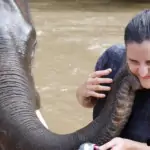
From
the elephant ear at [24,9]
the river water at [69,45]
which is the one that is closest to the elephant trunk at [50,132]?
the elephant ear at [24,9]

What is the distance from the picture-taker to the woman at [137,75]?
1882 millimetres

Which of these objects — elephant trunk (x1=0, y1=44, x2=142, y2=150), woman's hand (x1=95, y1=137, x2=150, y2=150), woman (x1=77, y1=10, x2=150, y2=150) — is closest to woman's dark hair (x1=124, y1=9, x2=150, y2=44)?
woman (x1=77, y1=10, x2=150, y2=150)

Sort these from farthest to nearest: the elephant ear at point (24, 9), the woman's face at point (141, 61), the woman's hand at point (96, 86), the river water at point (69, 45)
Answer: the river water at point (69, 45) < the elephant ear at point (24, 9) < the woman's hand at point (96, 86) < the woman's face at point (141, 61)

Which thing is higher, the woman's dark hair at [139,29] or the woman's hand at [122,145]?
the woman's dark hair at [139,29]

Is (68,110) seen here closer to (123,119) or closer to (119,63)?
(119,63)

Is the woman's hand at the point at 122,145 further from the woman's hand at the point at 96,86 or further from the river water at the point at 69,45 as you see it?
the river water at the point at 69,45

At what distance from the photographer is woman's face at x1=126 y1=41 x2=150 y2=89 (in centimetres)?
186

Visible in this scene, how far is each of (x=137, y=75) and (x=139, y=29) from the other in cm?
13

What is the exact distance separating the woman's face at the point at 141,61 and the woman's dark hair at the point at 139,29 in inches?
0.6

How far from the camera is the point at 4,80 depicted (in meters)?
2.10

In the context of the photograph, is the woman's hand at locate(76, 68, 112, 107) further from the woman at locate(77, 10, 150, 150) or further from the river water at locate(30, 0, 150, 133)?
the river water at locate(30, 0, 150, 133)

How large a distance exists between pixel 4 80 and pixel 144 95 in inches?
16.7

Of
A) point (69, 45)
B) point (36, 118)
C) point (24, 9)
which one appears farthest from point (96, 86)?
point (69, 45)

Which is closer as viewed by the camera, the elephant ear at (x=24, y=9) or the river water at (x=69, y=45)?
the elephant ear at (x=24, y=9)
